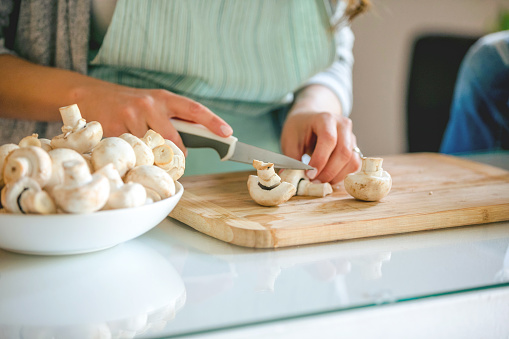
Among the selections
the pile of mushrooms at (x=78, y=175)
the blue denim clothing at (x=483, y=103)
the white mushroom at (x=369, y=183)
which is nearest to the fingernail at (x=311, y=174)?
the white mushroom at (x=369, y=183)

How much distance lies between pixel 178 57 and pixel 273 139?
0.40 metres

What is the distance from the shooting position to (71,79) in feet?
3.70

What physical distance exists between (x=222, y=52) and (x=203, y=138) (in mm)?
412

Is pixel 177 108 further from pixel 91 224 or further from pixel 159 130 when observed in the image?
pixel 91 224

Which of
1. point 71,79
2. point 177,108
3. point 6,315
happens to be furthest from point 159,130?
point 6,315

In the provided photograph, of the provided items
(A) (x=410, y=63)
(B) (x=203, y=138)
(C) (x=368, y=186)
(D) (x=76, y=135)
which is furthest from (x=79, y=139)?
(A) (x=410, y=63)

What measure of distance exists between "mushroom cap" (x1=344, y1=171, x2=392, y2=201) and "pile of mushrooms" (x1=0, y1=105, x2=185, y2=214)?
340mm

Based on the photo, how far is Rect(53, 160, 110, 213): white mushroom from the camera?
564mm

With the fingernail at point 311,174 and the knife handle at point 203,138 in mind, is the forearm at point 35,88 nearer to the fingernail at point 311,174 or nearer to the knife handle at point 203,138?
the knife handle at point 203,138

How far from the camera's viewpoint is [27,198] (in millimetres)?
570

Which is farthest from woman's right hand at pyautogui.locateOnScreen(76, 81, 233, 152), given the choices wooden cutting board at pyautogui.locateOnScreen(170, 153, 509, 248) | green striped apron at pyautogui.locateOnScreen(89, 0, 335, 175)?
green striped apron at pyautogui.locateOnScreen(89, 0, 335, 175)

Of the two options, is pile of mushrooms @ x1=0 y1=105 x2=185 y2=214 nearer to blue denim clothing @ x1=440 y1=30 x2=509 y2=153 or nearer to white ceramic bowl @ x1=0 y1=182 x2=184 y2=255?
white ceramic bowl @ x1=0 y1=182 x2=184 y2=255

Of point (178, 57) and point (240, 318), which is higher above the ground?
point (178, 57)

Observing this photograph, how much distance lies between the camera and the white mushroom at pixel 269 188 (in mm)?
861
